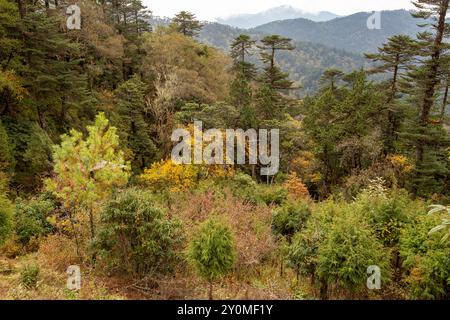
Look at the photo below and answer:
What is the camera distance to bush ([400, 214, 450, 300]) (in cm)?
808

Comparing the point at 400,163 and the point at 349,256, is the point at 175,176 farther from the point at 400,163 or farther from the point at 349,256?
the point at 400,163

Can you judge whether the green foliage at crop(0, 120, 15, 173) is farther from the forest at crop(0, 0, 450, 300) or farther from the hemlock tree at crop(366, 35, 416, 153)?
the hemlock tree at crop(366, 35, 416, 153)

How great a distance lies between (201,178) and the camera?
2044 cm

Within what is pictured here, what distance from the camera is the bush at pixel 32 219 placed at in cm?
1345

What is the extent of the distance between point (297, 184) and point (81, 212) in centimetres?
1490

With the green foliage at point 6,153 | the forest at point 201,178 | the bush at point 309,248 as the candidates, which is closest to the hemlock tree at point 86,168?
the forest at point 201,178

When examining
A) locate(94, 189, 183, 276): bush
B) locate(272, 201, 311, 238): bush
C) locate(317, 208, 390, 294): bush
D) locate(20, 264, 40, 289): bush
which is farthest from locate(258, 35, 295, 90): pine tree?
locate(20, 264, 40, 289): bush

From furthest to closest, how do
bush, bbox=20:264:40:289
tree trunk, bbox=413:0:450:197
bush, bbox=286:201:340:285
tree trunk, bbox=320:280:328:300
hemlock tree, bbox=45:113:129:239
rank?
tree trunk, bbox=413:0:450:197 < hemlock tree, bbox=45:113:129:239 < tree trunk, bbox=320:280:328:300 < bush, bbox=286:201:340:285 < bush, bbox=20:264:40:289

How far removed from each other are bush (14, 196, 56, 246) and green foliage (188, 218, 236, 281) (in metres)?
8.10

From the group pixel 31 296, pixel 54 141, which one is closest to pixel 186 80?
pixel 54 141

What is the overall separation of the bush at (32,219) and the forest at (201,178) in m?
0.07

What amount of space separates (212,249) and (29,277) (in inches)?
183

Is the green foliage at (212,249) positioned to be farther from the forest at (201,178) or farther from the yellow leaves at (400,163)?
the yellow leaves at (400,163)
